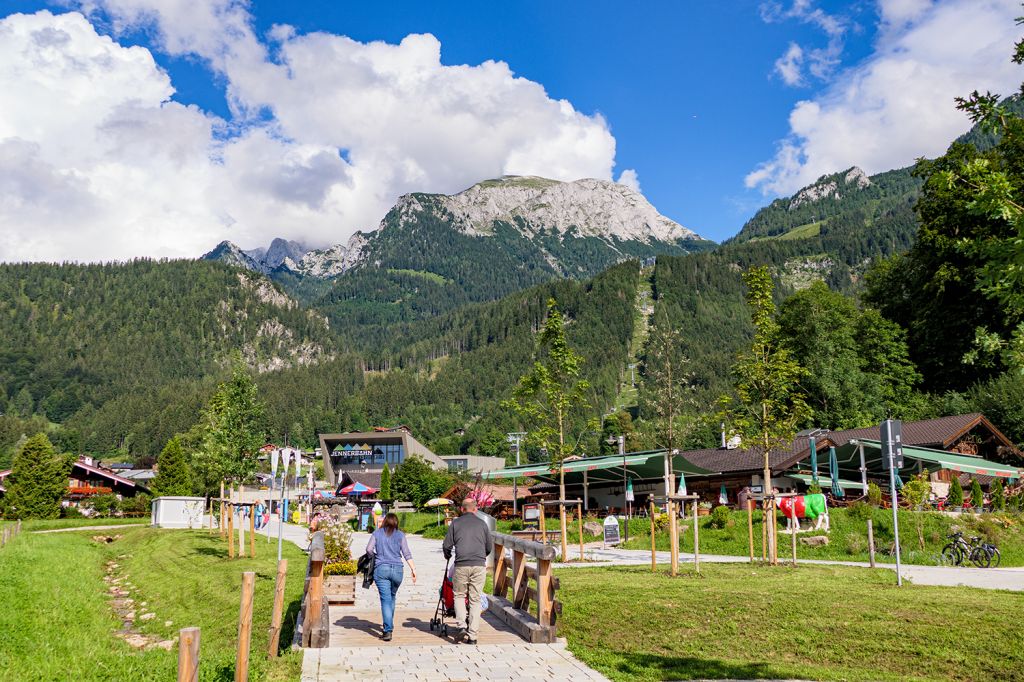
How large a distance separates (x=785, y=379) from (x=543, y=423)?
7.86m

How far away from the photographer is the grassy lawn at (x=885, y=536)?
22688 mm

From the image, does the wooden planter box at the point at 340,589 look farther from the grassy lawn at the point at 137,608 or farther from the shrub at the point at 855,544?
the shrub at the point at 855,544

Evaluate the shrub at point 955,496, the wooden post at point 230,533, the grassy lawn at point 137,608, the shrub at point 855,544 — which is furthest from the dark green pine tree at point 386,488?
the shrub at point 855,544

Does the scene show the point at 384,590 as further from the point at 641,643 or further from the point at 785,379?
the point at 785,379

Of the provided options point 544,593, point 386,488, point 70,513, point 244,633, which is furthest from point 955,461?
point 70,513

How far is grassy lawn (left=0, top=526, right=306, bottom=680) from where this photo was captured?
35.4 feet

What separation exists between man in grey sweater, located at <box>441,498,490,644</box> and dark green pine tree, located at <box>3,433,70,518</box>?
5233 cm

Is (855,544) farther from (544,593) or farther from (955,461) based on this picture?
(544,593)

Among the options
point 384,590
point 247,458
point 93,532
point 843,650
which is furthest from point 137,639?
point 93,532

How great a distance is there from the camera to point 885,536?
23.8 metres

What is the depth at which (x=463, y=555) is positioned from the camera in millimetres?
10555

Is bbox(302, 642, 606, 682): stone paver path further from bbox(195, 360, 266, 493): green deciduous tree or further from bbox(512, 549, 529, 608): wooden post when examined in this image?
bbox(195, 360, 266, 493): green deciduous tree

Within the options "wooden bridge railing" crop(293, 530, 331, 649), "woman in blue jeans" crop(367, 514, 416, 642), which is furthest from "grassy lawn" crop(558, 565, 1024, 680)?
"wooden bridge railing" crop(293, 530, 331, 649)

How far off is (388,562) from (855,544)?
17.3 metres
